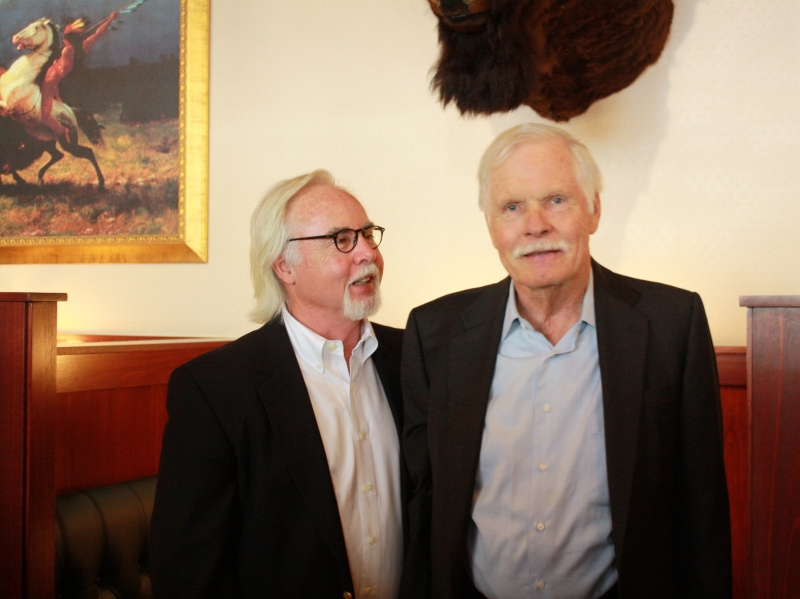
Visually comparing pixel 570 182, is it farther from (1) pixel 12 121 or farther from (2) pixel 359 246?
(1) pixel 12 121

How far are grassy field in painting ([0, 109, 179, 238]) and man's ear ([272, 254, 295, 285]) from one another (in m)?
1.85

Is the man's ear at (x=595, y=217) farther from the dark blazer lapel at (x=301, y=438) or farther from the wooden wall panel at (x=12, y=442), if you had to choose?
the wooden wall panel at (x=12, y=442)

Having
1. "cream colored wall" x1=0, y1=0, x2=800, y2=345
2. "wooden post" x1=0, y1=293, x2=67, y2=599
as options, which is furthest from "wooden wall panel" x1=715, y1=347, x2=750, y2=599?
"wooden post" x1=0, y1=293, x2=67, y2=599

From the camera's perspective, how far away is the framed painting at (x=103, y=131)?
3.55 m

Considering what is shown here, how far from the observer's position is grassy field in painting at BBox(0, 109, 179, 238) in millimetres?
3605

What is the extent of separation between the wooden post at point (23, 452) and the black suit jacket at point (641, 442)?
1.18 meters

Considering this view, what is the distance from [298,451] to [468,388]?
1.44ft

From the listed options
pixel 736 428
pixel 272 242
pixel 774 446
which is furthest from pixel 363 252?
pixel 736 428

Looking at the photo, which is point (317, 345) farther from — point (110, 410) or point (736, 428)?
point (736, 428)

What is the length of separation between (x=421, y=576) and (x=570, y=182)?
0.98 metres

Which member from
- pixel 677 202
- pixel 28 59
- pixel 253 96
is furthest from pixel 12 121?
pixel 677 202

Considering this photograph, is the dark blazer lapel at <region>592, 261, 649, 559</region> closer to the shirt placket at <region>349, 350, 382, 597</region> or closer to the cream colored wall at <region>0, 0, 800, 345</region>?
the shirt placket at <region>349, 350, 382, 597</region>

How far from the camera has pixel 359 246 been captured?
1.92 m

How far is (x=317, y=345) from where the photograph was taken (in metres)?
1.82
